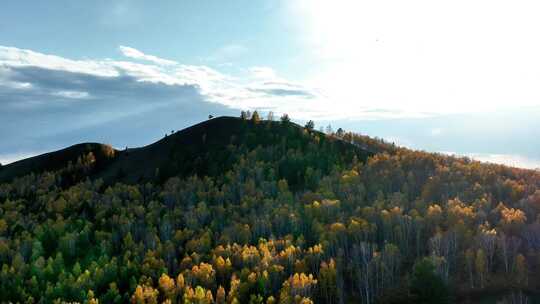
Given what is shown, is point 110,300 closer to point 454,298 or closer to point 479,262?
point 454,298

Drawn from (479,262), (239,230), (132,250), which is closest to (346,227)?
(239,230)

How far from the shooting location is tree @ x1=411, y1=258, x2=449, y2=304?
12249cm

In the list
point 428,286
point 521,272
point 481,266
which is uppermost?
point 428,286

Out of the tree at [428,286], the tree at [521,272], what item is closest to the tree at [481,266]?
the tree at [521,272]

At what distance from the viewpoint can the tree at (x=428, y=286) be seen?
4823 inches

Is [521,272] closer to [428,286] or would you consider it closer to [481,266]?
[481,266]

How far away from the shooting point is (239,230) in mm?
199875

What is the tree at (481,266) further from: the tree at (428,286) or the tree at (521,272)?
the tree at (428,286)

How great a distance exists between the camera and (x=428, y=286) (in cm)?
12344

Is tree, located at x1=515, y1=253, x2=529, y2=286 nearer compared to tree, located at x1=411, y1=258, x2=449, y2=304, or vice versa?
tree, located at x1=411, y1=258, x2=449, y2=304

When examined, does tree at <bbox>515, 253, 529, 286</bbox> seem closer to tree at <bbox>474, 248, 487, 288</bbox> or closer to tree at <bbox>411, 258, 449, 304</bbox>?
tree at <bbox>474, 248, 487, 288</bbox>

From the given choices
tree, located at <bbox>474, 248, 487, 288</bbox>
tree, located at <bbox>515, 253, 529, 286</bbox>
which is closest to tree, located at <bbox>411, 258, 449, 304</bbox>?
tree, located at <bbox>474, 248, 487, 288</bbox>

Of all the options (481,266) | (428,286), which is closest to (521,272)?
(481,266)

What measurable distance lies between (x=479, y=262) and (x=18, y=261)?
14769 cm
